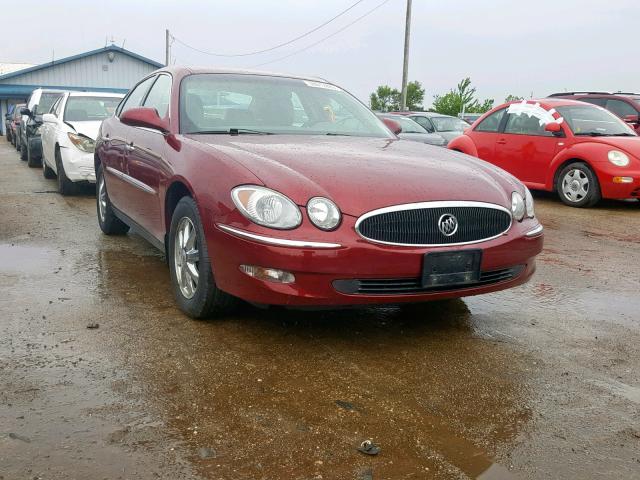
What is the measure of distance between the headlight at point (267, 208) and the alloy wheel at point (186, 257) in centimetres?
58

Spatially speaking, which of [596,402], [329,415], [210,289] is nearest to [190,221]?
[210,289]

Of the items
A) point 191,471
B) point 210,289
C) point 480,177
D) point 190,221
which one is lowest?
point 191,471

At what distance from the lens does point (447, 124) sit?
18250mm

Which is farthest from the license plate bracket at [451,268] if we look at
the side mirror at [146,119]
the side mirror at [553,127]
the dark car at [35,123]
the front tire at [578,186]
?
the dark car at [35,123]

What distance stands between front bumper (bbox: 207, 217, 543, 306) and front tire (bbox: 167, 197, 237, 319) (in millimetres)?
208

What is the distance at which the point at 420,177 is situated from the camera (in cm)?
368

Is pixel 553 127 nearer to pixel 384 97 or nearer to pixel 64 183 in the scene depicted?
pixel 64 183

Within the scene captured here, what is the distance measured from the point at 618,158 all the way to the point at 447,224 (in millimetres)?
6591

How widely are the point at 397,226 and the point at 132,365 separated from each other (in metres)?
1.48

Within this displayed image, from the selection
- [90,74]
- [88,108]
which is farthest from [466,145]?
[90,74]

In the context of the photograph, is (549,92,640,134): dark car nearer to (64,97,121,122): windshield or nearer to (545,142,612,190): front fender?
(545,142,612,190): front fender

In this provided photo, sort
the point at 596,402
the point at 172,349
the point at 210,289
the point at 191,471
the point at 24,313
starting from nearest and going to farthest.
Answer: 1. the point at 191,471
2. the point at 596,402
3. the point at 172,349
4. the point at 210,289
5. the point at 24,313

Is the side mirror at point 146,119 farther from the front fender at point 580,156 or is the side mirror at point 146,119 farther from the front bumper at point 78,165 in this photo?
the front fender at point 580,156

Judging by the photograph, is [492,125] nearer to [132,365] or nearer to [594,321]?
[594,321]
